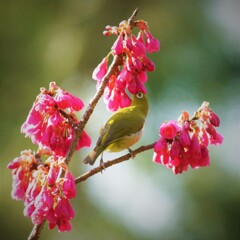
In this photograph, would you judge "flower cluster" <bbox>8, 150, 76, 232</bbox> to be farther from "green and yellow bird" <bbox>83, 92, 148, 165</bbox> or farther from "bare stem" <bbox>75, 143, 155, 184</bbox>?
"green and yellow bird" <bbox>83, 92, 148, 165</bbox>

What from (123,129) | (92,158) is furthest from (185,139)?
(123,129)

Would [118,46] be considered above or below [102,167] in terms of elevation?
above

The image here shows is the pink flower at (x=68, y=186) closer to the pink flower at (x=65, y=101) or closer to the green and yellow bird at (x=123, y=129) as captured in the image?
the pink flower at (x=65, y=101)

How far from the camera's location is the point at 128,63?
6.81ft

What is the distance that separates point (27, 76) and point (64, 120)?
598cm

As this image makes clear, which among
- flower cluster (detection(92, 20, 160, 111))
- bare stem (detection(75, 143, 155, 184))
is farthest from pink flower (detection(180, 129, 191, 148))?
flower cluster (detection(92, 20, 160, 111))

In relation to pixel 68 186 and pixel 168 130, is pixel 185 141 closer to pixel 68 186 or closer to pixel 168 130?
pixel 168 130

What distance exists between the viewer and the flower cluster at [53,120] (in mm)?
2049

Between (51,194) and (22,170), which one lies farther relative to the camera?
(22,170)

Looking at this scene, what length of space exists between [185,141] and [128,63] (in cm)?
35

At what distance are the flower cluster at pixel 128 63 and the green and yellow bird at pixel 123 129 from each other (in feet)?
0.51

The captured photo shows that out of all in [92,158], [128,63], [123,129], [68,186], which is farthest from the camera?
[123,129]

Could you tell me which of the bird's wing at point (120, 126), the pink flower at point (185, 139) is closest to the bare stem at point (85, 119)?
the pink flower at point (185, 139)

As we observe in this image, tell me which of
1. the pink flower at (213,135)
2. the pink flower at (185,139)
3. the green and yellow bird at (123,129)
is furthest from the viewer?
the green and yellow bird at (123,129)
